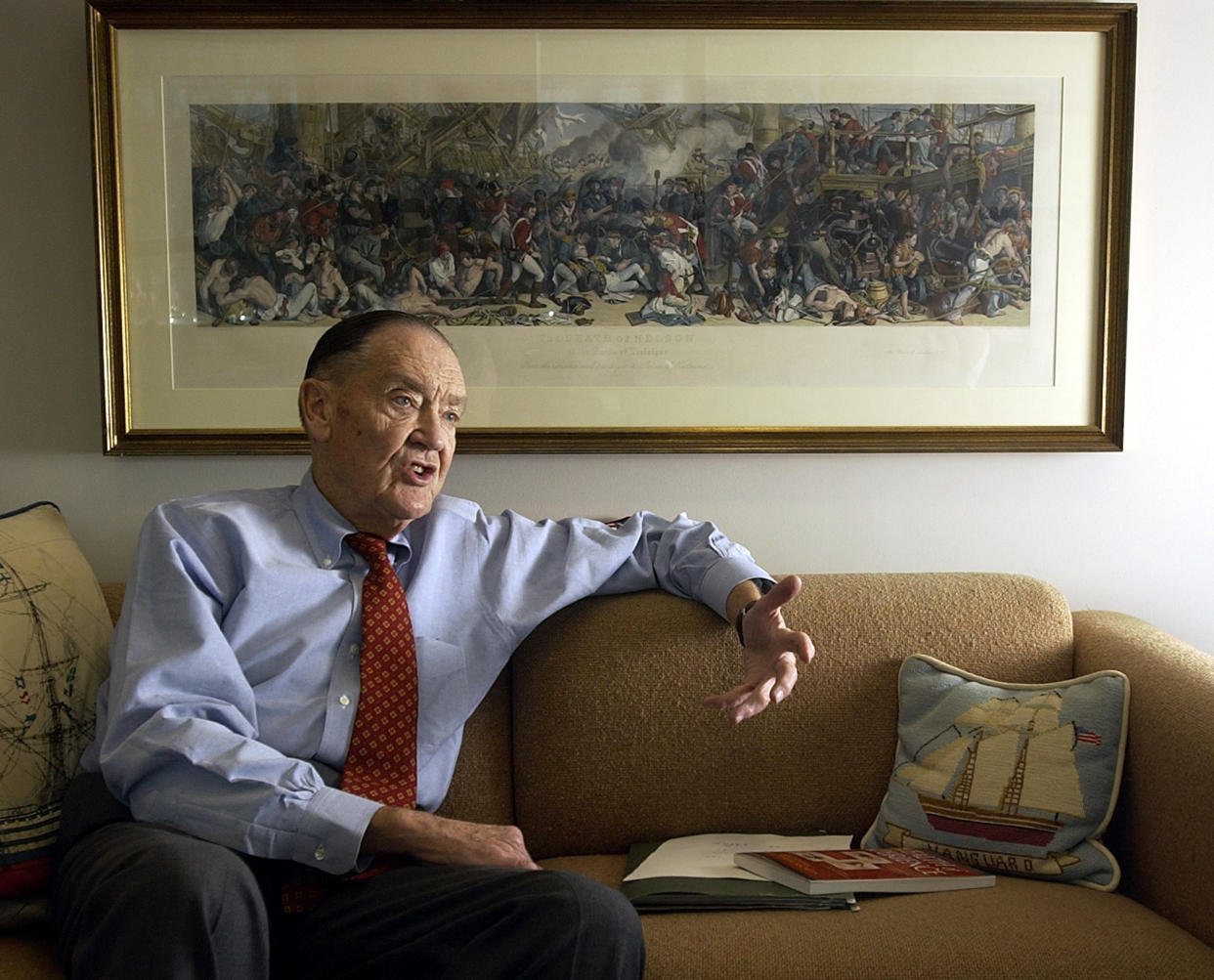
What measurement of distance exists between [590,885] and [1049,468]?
4.67 feet

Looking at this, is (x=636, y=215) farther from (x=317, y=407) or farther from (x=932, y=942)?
(x=932, y=942)

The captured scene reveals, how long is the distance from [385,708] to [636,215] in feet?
3.58

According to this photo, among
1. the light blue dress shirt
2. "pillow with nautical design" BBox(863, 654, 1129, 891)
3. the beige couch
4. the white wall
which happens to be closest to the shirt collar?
the light blue dress shirt

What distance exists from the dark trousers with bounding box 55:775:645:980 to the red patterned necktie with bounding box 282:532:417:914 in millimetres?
170

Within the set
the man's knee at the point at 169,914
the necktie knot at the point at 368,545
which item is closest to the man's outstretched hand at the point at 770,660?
the necktie knot at the point at 368,545

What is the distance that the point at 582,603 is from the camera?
6.56ft

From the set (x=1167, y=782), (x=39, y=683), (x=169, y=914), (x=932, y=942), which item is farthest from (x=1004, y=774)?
(x=39, y=683)

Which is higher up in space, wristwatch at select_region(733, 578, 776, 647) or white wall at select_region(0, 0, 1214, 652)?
white wall at select_region(0, 0, 1214, 652)

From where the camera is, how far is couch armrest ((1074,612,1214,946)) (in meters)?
1.61

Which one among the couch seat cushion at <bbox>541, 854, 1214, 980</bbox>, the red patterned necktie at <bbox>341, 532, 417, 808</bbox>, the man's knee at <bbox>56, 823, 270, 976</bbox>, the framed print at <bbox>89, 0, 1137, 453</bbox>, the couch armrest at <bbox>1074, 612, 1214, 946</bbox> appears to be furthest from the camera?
the framed print at <bbox>89, 0, 1137, 453</bbox>

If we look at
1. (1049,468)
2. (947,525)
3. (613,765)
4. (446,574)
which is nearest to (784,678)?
(613,765)

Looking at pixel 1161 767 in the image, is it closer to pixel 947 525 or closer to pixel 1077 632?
pixel 1077 632

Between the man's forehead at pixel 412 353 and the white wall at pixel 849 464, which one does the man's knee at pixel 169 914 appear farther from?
the white wall at pixel 849 464

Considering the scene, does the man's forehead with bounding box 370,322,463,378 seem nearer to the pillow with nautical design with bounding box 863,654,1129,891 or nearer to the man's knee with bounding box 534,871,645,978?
the man's knee with bounding box 534,871,645,978
